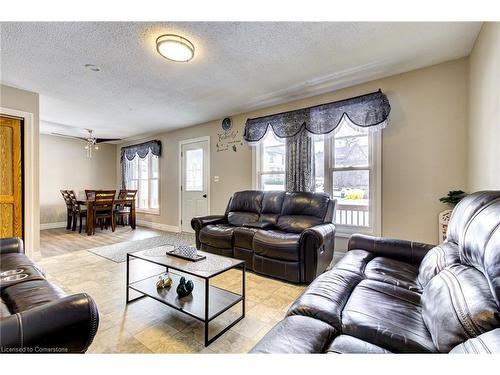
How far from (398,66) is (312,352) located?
3102 millimetres

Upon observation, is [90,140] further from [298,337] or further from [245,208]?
[298,337]

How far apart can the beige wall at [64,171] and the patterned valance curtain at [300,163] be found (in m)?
6.04

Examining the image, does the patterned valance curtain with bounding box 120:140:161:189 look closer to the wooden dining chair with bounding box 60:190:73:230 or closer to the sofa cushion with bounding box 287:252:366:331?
the wooden dining chair with bounding box 60:190:73:230

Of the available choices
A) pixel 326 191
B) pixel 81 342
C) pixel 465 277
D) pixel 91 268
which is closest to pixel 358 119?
pixel 326 191

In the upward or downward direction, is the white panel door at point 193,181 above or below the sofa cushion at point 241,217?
above

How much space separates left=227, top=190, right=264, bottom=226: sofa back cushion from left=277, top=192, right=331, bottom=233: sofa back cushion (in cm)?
45

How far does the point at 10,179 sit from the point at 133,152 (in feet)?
11.4

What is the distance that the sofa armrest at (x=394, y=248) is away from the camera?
188 cm

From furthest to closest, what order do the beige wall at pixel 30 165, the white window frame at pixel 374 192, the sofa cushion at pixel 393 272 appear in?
the beige wall at pixel 30 165 → the white window frame at pixel 374 192 → the sofa cushion at pixel 393 272

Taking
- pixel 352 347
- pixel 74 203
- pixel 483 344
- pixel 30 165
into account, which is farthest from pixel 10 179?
pixel 483 344

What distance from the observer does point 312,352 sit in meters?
0.87

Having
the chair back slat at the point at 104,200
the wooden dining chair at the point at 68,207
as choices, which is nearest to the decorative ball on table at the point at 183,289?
the chair back slat at the point at 104,200

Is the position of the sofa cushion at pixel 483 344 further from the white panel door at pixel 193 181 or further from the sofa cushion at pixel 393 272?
the white panel door at pixel 193 181
